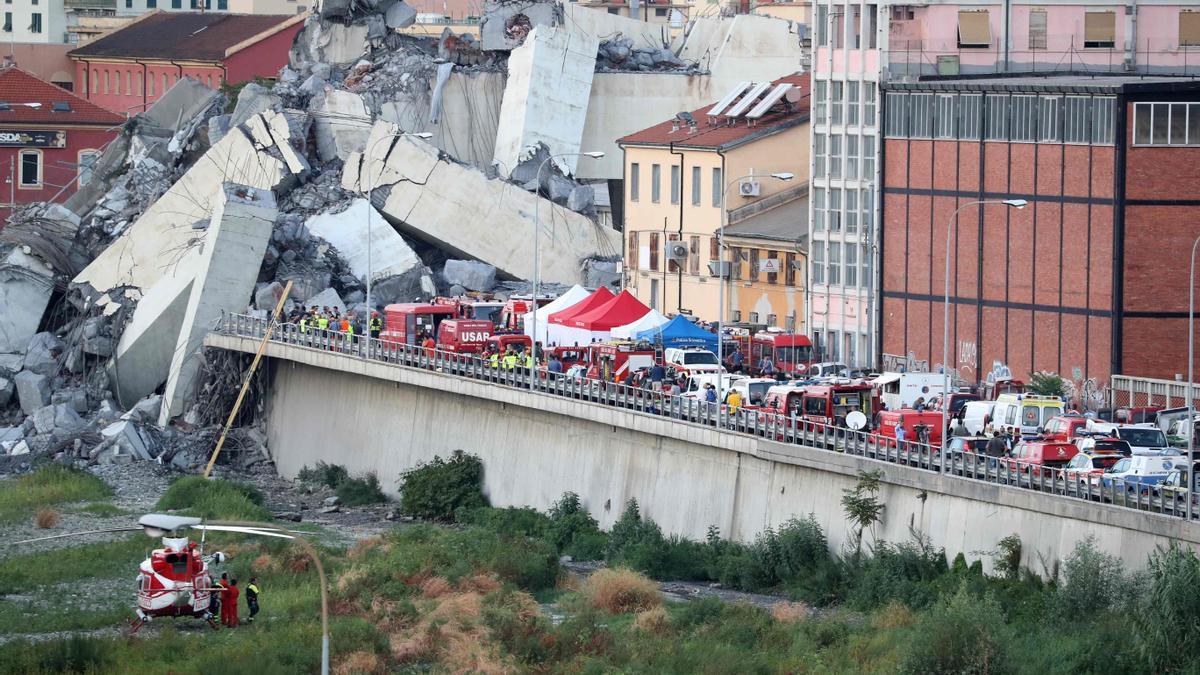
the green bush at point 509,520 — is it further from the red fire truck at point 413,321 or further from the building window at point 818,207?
the building window at point 818,207

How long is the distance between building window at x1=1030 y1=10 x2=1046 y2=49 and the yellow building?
990cm

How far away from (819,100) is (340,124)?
28.9 metres

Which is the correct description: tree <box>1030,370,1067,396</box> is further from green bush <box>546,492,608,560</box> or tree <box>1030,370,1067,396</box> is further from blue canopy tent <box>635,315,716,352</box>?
green bush <box>546,492,608,560</box>

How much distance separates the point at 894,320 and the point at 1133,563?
25126 mm

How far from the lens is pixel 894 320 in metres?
76.6

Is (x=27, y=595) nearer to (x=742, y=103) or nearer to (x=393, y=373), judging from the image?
(x=393, y=373)

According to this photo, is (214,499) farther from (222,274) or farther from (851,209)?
(851,209)

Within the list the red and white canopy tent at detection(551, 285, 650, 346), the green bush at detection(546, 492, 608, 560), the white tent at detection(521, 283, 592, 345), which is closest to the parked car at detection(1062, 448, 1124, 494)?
the green bush at detection(546, 492, 608, 560)

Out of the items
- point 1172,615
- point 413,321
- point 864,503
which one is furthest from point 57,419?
point 1172,615

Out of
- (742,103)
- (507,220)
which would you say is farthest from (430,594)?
(507,220)

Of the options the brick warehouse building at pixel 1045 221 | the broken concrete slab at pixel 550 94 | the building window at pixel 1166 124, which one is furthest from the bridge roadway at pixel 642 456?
the broken concrete slab at pixel 550 94

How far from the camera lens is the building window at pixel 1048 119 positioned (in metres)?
69.9

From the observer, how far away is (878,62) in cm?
7831

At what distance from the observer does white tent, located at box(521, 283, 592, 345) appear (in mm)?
78688
